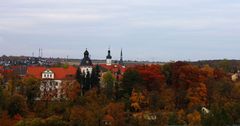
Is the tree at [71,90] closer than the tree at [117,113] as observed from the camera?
No

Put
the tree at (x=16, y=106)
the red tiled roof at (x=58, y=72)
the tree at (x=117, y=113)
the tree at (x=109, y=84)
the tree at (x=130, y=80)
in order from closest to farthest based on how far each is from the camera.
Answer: the tree at (x=117, y=113), the tree at (x=16, y=106), the tree at (x=130, y=80), the tree at (x=109, y=84), the red tiled roof at (x=58, y=72)

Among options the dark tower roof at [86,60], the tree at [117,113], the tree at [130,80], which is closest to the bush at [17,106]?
the tree at [117,113]

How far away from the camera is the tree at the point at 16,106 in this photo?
Result: 1692 inches

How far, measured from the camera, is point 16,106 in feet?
141

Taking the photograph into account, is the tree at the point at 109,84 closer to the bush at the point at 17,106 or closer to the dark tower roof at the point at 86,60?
the bush at the point at 17,106

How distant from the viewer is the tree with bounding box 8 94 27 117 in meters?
43.0

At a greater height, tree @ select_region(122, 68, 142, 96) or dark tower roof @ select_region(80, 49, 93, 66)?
dark tower roof @ select_region(80, 49, 93, 66)

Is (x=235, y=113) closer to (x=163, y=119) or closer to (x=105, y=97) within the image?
(x=163, y=119)

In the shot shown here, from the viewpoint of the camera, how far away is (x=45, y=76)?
68.4 metres

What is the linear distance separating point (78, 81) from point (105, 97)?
7375 millimetres

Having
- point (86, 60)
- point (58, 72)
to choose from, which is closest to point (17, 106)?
point (58, 72)

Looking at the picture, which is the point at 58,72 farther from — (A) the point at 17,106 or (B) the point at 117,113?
(B) the point at 117,113

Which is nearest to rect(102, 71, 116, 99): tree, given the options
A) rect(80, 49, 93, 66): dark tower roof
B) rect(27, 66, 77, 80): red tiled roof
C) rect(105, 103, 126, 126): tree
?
rect(105, 103, 126, 126): tree

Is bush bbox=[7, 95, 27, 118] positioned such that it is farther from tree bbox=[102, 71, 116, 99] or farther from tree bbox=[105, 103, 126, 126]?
tree bbox=[102, 71, 116, 99]
